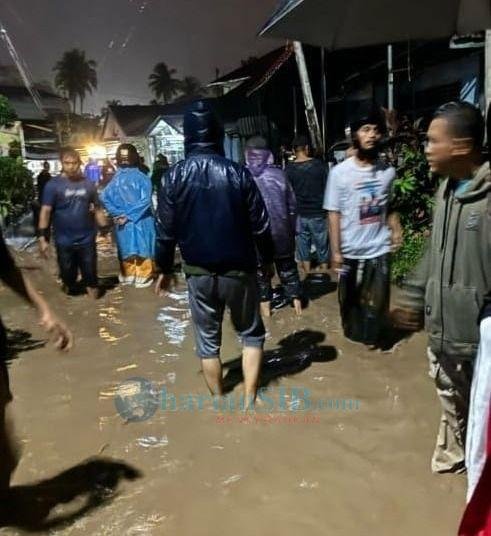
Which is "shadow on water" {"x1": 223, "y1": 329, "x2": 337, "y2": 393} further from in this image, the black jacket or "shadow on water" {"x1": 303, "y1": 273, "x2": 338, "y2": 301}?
"shadow on water" {"x1": 303, "y1": 273, "x2": 338, "y2": 301}

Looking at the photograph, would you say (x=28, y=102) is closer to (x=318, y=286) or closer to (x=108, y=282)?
(x=108, y=282)

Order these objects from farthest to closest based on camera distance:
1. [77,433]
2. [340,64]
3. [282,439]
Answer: [340,64] → [77,433] → [282,439]

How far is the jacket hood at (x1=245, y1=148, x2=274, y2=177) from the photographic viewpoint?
5719 millimetres

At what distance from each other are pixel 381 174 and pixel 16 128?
975 inches

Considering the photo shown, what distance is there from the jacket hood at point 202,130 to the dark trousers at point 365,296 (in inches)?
59.5

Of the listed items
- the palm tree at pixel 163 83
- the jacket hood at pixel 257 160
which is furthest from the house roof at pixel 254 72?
the palm tree at pixel 163 83

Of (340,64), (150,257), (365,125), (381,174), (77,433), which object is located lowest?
(77,433)

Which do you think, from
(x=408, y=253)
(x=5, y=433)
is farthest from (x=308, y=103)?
(x=5, y=433)

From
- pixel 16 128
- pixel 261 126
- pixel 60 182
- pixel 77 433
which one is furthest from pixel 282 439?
pixel 16 128

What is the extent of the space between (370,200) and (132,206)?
403 centimetres

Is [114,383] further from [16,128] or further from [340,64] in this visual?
[16,128]

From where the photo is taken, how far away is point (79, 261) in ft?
24.2

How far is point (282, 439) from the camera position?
357 cm

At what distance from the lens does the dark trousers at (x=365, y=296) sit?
4605 millimetres
